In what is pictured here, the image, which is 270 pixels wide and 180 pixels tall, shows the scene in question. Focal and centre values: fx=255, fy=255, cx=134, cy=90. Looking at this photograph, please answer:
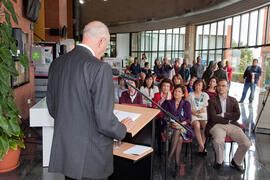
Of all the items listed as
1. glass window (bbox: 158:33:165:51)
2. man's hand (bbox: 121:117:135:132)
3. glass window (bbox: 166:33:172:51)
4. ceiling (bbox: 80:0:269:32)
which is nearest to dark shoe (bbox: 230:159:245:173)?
man's hand (bbox: 121:117:135:132)

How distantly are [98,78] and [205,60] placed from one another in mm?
14055

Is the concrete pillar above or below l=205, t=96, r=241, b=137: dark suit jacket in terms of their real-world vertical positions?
above

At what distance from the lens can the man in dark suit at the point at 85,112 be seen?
1.50 meters

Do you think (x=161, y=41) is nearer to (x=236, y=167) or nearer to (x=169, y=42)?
(x=169, y=42)

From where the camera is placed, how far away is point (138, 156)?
205cm

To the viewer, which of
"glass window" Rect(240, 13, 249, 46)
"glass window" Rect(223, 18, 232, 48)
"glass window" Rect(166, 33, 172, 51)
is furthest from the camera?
"glass window" Rect(166, 33, 172, 51)

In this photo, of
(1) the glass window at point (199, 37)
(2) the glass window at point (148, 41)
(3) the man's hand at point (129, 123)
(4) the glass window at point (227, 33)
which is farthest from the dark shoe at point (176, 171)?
(2) the glass window at point (148, 41)

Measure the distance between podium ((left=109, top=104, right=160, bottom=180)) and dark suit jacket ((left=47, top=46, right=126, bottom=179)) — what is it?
46 centimetres

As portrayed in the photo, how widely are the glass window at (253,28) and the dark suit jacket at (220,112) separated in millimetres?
7209

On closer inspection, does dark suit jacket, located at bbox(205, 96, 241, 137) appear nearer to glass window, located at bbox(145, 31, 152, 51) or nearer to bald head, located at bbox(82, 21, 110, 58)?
bald head, located at bbox(82, 21, 110, 58)

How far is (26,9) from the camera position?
5.89 meters

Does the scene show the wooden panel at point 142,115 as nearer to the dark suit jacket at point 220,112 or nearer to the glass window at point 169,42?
the dark suit jacket at point 220,112

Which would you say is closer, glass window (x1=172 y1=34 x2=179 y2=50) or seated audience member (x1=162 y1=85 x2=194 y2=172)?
seated audience member (x1=162 y1=85 x2=194 y2=172)

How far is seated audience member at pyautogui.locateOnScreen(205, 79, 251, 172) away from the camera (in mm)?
3672
